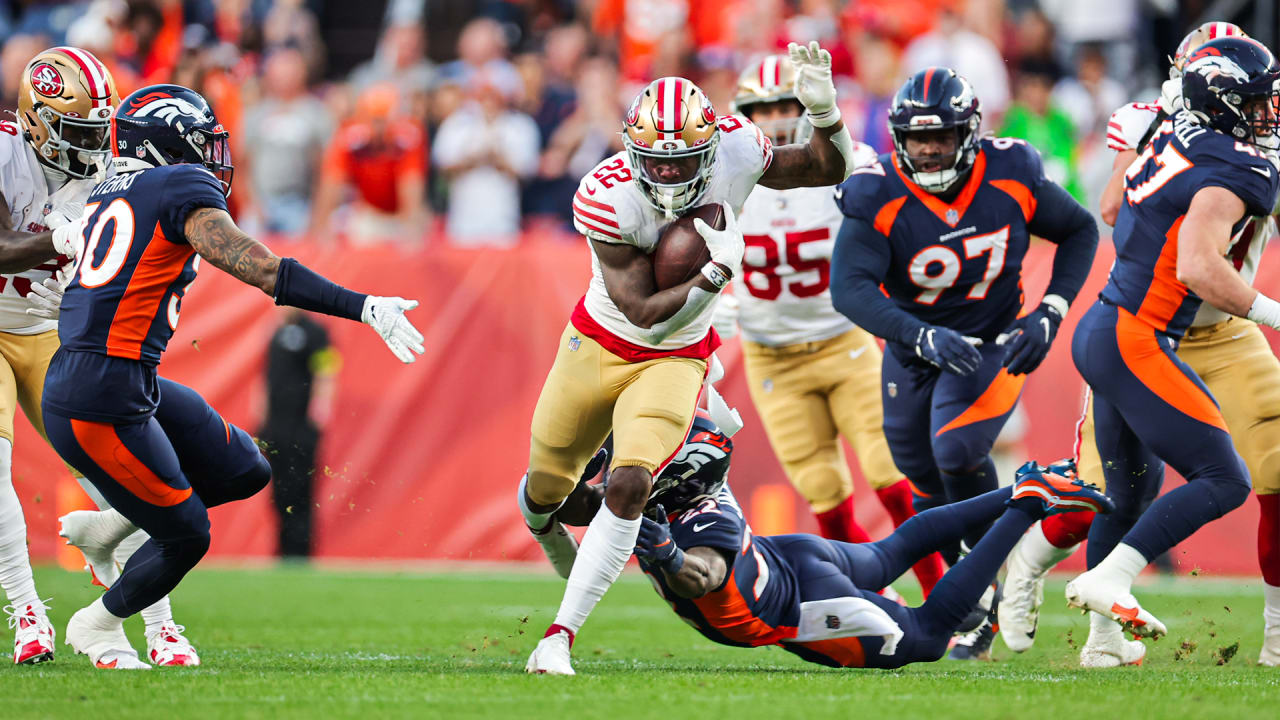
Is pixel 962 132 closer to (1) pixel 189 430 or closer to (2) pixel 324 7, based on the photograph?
(1) pixel 189 430

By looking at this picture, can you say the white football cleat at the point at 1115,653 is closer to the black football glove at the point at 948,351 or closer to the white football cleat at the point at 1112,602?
the white football cleat at the point at 1112,602

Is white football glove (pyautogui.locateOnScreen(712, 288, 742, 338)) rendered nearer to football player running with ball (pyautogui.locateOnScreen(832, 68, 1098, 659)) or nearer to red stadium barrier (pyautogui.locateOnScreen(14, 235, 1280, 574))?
football player running with ball (pyautogui.locateOnScreen(832, 68, 1098, 659))

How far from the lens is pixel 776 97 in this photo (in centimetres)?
743

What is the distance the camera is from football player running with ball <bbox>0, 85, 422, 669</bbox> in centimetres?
512

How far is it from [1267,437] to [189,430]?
404 cm

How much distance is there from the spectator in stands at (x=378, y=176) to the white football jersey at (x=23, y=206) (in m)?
5.59

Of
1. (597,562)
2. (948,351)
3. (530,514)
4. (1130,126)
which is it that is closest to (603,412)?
(530,514)

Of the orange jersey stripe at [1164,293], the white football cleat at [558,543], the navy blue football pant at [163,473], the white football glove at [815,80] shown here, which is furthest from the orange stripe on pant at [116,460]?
the orange jersey stripe at [1164,293]

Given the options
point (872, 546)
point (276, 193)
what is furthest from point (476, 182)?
point (872, 546)

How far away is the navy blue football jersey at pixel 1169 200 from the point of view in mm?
5449

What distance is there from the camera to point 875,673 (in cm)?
525

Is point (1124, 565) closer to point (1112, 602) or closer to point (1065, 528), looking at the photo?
point (1112, 602)

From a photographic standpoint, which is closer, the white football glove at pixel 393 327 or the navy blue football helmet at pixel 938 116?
the white football glove at pixel 393 327

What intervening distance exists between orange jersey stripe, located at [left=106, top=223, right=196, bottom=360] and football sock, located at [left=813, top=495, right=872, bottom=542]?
3.35 meters
